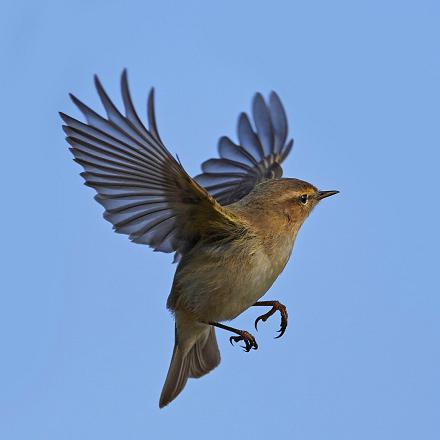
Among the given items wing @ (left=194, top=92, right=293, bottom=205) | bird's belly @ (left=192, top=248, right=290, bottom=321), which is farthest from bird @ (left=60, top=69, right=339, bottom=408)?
wing @ (left=194, top=92, right=293, bottom=205)

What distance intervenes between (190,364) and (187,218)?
1421 millimetres

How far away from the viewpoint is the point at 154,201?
619cm

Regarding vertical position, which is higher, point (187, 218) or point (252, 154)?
point (252, 154)

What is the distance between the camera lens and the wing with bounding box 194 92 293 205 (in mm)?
8086

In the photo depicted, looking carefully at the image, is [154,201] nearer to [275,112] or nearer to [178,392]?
[178,392]

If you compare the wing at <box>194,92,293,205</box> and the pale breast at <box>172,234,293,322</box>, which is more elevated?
the wing at <box>194,92,293,205</box>

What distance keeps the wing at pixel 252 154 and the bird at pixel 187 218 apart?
1.54 metres

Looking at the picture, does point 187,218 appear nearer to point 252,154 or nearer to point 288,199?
point 288,199

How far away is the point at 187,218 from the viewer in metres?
6.19

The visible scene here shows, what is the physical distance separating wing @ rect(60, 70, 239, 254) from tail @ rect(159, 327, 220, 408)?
3.07 feet

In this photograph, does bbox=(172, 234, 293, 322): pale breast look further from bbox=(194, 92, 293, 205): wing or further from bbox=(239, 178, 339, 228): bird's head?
bbox=(194, 92, 293, 205): wing

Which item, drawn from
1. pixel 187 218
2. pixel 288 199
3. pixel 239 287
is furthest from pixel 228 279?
pixel 288 199

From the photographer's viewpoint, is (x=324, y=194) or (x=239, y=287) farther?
(x=324, y=194)

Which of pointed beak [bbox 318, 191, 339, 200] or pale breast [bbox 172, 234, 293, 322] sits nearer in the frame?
pale breast [bbox 172, 234, 293, 322]
